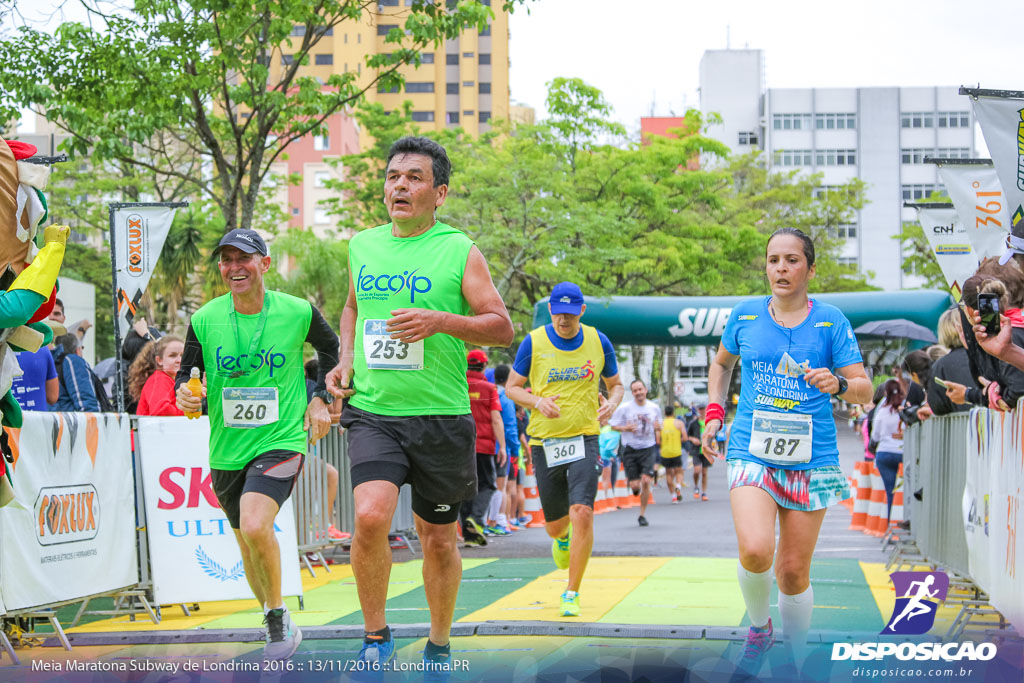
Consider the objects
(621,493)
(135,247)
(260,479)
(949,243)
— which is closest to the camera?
(260,479)

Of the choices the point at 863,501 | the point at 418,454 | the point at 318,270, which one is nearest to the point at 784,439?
the point at 418,454

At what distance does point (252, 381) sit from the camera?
249 inches

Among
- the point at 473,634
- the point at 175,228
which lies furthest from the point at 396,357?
the point at 175,228

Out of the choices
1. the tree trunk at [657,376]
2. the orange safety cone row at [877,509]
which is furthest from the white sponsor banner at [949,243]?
the tree trunk at [657,376]

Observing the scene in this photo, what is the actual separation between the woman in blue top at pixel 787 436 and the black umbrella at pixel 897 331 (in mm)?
18041

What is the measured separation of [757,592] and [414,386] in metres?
1.91

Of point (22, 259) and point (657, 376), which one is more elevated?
point (22, 259)

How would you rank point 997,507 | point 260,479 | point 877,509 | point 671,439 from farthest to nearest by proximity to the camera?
point 671,439 < point 877,509 < point 997,507 < point 260,479

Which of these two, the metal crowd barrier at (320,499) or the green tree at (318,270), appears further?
the green tree at (318,270)

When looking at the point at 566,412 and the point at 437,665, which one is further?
the point at 566,412

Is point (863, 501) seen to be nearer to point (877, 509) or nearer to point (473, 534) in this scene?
point (877, 509)

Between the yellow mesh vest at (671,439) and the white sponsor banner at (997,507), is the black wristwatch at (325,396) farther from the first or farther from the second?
the yellow mesh vest at (671,439)

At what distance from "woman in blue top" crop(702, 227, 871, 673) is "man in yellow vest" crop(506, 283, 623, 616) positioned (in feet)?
8.10

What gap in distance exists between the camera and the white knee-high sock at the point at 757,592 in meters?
5.59
